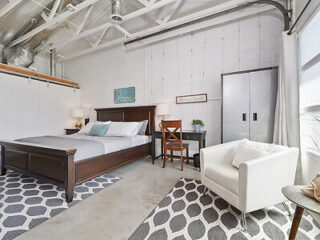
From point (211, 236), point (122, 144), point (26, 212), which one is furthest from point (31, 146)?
point (211, 236)

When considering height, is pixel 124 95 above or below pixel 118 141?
above

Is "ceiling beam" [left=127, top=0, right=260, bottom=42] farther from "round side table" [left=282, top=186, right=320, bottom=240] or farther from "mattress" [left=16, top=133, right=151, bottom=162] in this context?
"round side table" [left=282, top=186, right=320, bottom=240]

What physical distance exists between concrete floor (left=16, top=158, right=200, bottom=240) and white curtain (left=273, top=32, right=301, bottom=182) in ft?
4.73

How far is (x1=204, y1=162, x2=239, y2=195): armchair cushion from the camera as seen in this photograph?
4.75ft

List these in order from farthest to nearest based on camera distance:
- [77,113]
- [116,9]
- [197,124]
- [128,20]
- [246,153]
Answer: [77,113]
[128,20]
[197,124]
[116,9]
[246,153]

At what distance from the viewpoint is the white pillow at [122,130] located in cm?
328

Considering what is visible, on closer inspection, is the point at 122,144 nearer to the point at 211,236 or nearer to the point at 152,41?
the point at 211,236

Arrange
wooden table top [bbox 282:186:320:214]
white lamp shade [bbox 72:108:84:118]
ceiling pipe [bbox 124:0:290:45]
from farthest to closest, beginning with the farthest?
1. white lamp shade [bbox 72:108:84:118]
2. ceiling pipe [bbox 124:0:290:45]
3. wooden table top [bbox 282:186:320:214]

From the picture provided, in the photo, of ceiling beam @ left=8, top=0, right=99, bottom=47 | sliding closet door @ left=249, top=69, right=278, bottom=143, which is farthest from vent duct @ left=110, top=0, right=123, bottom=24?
sliding closet door @ left=249, top=69, right=278, bottom=143

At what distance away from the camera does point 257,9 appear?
111 inches

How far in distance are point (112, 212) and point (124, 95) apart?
329 centimetres

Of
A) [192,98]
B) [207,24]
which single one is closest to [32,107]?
[192,98]

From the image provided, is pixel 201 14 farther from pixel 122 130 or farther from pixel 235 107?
pixel 122 130

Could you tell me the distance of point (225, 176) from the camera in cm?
156
